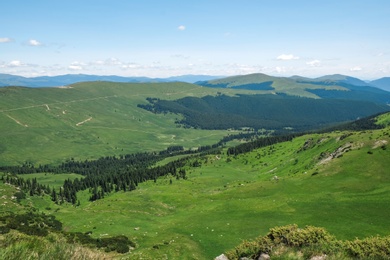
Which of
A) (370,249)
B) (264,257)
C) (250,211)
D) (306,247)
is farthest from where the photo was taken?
(250,211)

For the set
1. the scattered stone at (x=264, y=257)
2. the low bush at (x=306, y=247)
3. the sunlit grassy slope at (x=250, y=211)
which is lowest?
the sunlit grassy slope at (x=250, y=211)

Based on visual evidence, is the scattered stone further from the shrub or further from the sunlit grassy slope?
the sunlit grassy slope

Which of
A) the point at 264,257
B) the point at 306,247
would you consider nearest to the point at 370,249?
the point at 306,247

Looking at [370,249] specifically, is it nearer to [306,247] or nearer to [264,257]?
[306,247]

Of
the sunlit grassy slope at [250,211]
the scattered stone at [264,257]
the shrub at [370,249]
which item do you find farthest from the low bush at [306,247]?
the sunlit grassy slope at [250,211]

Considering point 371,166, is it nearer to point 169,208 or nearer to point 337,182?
Answer: point 337,182

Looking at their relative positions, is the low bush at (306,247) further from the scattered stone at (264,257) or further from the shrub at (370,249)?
the scattered stone at (264,257)

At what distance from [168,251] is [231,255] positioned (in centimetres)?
2855

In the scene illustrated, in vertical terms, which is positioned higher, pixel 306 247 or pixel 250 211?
pixel 306 247

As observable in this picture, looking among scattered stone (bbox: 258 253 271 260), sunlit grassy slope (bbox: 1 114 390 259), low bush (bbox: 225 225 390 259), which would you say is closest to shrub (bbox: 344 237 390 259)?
low bush (bbox: 225 225 390 259)

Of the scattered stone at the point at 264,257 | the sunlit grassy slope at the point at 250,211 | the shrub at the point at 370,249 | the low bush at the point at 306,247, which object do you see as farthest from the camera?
the sunlit grassy slope at the point at 250,211

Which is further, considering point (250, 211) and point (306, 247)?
point (250, 211)

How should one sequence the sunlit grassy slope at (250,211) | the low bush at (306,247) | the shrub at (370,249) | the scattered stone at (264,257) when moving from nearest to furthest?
the low bush at (306,247) < the shrub at (370,249) < the scattered stone at (264,257) < the sunlit grassy slope at (250,211)

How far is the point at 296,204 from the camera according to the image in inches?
2697
